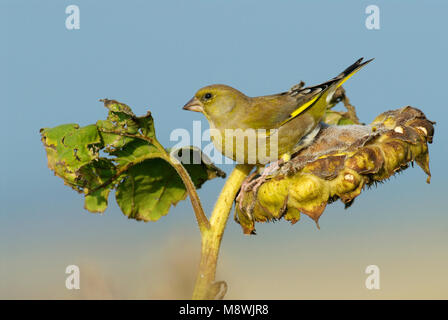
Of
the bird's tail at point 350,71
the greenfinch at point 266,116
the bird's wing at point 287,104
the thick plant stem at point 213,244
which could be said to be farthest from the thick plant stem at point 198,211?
the bird's tail at point 350,71

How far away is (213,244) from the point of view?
3.86 meters

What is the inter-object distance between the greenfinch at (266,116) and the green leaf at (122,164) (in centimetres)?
55

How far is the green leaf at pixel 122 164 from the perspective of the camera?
389 centimetres

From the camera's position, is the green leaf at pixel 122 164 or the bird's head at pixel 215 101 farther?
the bird's head at pixel 215 101

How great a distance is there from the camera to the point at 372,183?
3.62 m

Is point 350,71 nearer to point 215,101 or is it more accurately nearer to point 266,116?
point 266,116

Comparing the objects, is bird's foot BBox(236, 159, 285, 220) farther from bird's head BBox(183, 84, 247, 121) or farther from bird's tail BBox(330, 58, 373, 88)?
bird's tail BBox(330, 58, 373, 88)

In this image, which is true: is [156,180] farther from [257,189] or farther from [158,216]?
[257,189]

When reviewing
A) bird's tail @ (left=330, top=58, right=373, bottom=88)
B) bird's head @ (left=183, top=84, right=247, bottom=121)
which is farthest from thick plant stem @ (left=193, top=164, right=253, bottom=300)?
bird's tail @ (left=330, top=58, right=373, bottom=88)

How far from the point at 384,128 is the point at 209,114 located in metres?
2.20

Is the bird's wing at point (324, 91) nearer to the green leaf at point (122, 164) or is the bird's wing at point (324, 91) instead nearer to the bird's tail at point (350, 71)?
the bird's tail at point (350, 71)

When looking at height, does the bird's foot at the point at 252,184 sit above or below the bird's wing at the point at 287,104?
below

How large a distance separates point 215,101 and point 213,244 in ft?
7.17

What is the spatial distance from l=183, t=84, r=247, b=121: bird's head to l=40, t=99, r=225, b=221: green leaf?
3.26ft
